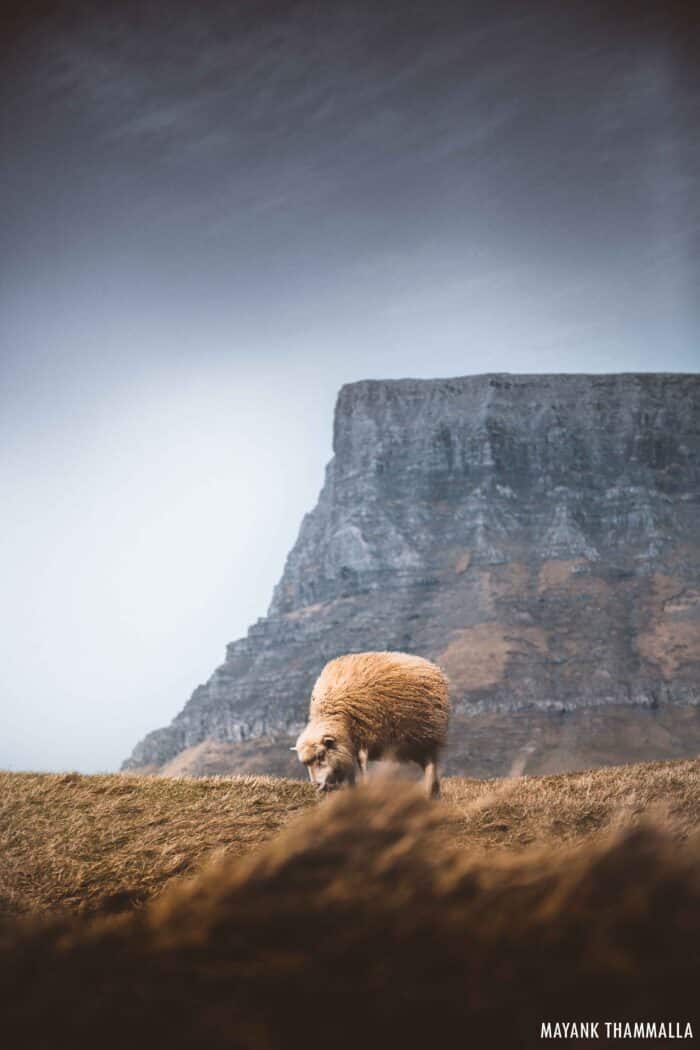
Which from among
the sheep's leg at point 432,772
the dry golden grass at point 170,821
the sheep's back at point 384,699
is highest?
the sheep's back at point 384,699

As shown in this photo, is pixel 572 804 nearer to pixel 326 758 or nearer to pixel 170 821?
pixel 326 758

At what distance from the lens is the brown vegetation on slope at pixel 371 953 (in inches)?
57.1

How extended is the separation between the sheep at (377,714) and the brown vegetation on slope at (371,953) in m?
7.81

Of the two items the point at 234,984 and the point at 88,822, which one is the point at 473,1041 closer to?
the point at 234,984

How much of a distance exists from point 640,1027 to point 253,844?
4538 mm

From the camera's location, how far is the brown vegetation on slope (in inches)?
57.1

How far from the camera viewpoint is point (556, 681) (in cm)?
18612

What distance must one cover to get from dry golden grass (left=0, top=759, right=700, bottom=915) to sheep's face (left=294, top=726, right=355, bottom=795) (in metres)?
0.26

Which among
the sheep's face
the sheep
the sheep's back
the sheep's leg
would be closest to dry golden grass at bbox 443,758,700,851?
the sheep's leg

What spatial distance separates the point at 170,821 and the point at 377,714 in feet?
12.7

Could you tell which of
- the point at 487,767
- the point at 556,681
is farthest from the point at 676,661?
the point at 487,767

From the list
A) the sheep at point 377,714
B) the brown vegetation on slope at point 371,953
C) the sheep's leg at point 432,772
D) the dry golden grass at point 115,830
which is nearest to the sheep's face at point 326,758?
the sheep at point 377,714

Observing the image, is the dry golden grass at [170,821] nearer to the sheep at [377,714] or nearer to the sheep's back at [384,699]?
the sheep at [377,714]

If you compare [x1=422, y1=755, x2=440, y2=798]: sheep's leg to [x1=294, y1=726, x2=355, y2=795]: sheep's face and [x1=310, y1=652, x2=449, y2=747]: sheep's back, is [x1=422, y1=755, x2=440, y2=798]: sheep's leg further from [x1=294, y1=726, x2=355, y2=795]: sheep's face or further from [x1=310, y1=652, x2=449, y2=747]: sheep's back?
[x1=294, y1=726, x2=355, y2=795]: sheep's face
